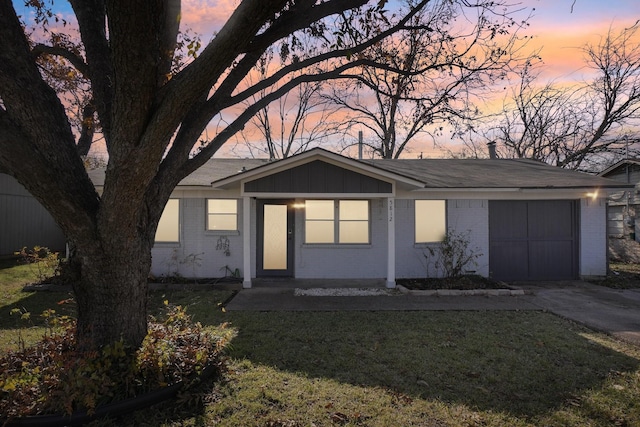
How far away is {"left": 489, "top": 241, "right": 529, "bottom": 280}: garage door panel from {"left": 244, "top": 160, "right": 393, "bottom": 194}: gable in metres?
4.06

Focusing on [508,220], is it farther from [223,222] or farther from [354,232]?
[223,222]

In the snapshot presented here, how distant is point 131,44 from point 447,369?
4.86 metres

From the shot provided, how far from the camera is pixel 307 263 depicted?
10.1 m

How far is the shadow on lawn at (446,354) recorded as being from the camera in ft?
12.6

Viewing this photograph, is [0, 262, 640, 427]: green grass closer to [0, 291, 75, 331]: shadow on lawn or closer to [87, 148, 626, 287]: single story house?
[0, 291, 75, 331]: shadow on lawn

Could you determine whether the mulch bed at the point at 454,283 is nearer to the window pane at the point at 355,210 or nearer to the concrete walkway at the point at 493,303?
the concrete walkway at the point at 493,303

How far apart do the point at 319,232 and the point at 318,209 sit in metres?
0.67

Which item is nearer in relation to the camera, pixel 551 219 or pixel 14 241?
pixel 551 219

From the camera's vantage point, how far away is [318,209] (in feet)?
33.4

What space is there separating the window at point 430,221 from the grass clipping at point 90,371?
727 cm

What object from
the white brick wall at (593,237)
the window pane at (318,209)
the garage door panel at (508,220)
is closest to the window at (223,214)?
the window pane at (318,209)

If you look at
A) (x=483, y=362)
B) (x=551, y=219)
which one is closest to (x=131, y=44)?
(x=483, y=362)

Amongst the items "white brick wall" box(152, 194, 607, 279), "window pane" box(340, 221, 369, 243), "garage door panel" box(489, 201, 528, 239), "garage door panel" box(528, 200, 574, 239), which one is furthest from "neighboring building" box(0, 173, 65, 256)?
"garage door panel" box(528, 200, 574, 239)

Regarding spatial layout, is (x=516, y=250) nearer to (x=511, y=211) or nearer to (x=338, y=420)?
(x=511, y=211)
